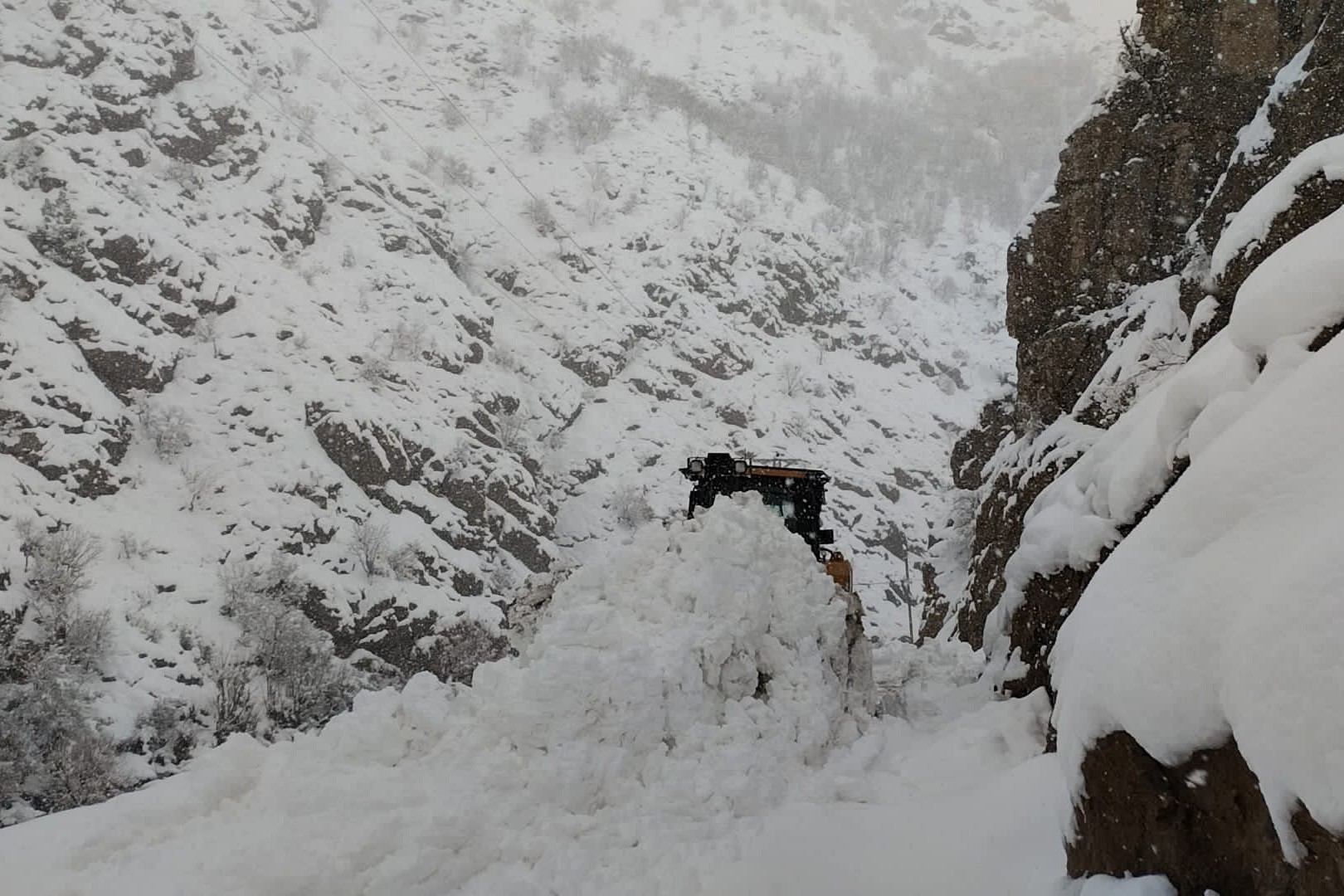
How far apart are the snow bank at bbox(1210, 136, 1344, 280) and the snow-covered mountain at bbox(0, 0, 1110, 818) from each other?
29764 mm

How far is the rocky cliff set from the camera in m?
3.05

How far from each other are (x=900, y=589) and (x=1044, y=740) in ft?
156

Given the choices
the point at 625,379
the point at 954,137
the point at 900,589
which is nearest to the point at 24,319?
the point at 625,379

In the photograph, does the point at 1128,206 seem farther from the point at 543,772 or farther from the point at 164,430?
the point at 164,430

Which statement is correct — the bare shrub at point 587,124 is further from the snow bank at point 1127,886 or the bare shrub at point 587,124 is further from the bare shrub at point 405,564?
the snow bank at point 1127,886

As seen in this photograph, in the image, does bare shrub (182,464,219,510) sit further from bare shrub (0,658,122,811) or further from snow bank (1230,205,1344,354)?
snow bank (1230,205,1344,354)

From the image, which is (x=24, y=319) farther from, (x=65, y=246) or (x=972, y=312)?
(x=972, y=312)

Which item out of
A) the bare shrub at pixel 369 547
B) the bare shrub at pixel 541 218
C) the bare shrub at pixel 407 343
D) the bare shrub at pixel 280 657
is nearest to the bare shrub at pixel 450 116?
the bare shrub at pixel 541 218

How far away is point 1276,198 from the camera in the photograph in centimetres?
593

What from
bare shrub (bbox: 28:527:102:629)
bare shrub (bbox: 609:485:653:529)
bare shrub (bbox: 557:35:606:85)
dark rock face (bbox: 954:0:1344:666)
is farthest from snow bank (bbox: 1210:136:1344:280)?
bare shrub (bbox: 557:35:606:85)

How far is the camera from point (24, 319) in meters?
35.2

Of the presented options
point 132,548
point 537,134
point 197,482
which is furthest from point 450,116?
point 132,548

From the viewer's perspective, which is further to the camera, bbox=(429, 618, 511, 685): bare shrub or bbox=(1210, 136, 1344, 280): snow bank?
bbox=(429, 618, 511, 685): bare shrub

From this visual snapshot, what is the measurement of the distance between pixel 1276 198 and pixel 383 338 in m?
46.5
